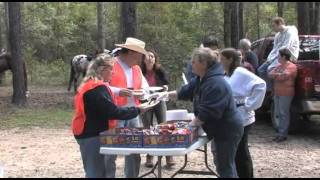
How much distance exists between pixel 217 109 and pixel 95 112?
1.11 m

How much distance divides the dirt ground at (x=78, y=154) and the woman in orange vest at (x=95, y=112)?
2485 mm

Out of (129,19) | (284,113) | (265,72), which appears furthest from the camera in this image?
(129,19)

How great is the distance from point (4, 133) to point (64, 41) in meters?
27.4

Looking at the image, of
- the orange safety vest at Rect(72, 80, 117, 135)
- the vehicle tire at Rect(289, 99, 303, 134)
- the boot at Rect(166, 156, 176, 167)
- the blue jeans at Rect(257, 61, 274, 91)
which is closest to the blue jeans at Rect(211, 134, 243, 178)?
the orange safety vest at Rect(72, 80, 117, 135)

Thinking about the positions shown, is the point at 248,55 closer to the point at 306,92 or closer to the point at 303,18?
the point at 306,92

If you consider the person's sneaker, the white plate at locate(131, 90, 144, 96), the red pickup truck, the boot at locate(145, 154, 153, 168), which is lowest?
the person's sneaker

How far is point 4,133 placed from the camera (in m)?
11.8

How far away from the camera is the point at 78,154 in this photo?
Result: 938cm

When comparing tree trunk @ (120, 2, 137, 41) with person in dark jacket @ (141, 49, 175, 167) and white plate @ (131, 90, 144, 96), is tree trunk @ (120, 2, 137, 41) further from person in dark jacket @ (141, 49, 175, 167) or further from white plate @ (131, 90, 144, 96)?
white plate @ (131, 90, 144, 96)

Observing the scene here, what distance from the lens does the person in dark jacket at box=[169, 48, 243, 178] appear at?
5207 mm

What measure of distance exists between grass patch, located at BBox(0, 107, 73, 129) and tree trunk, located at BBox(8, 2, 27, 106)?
0.91 metres

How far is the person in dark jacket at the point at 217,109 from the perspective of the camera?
17.1 feet

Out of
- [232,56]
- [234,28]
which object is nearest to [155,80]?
[232,56]

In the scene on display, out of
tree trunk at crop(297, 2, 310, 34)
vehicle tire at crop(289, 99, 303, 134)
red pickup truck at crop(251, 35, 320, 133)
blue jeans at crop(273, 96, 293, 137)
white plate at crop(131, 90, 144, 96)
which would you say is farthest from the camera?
tree trunk at crop(297, 2, 310, 34)
